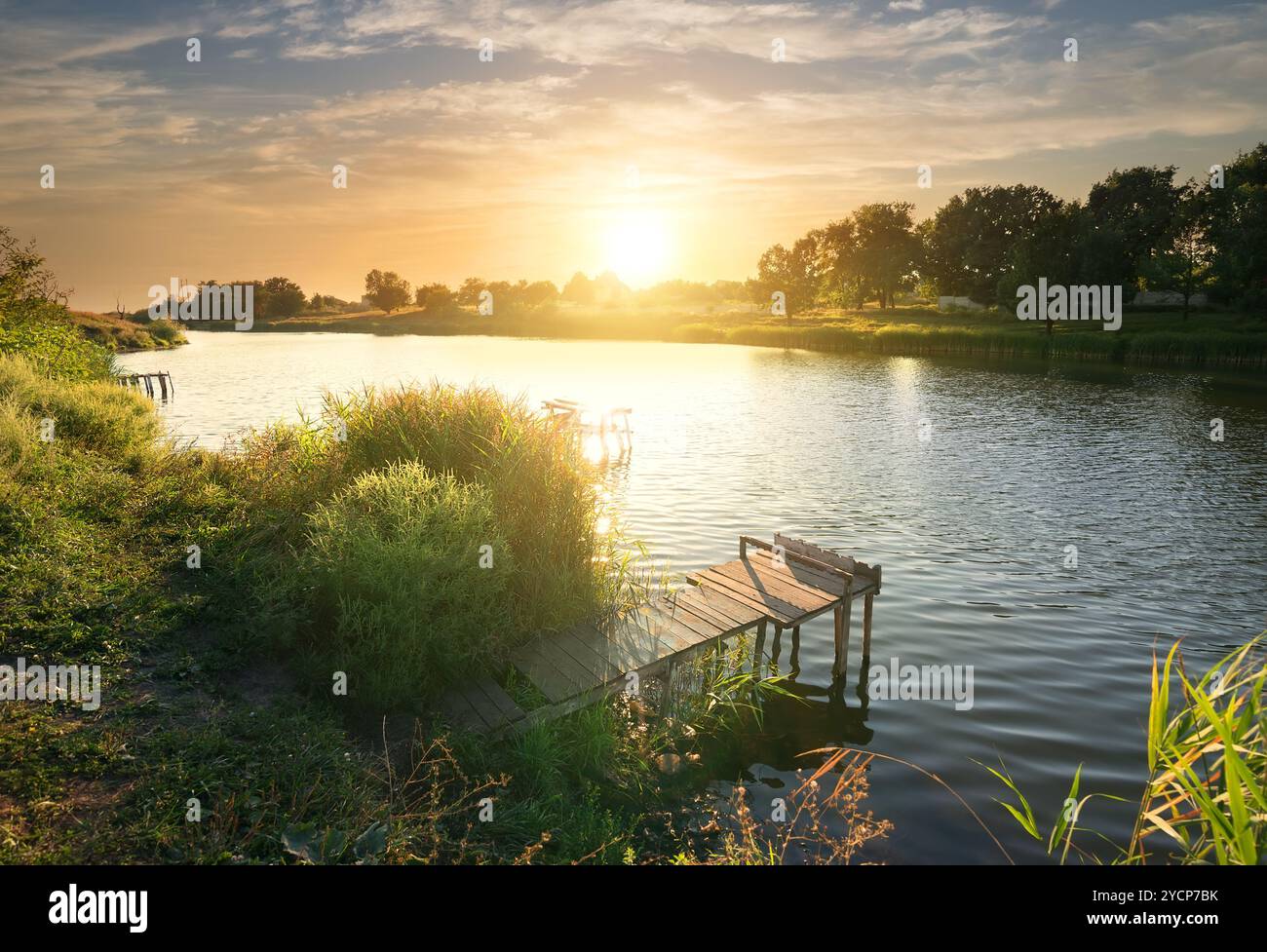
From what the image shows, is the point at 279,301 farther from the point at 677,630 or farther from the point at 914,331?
the point at 677,630

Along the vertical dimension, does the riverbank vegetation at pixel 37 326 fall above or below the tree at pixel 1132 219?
below

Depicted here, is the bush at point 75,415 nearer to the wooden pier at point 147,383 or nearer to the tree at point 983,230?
the wooden pier at point 147,383

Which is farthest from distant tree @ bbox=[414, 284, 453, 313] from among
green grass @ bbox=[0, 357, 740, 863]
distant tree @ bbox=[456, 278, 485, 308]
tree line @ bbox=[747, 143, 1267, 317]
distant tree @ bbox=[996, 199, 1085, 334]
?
green grass @ bbox=[0, 357, 740, 863]

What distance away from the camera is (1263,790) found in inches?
158

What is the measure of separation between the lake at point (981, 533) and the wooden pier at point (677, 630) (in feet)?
3.82

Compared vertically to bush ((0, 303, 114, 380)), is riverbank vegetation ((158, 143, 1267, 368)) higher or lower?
higher

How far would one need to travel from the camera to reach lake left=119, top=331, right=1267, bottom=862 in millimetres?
9000

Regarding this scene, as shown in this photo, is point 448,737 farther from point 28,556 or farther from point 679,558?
point 679,558

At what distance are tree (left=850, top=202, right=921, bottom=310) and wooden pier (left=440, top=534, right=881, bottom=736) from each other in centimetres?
11000

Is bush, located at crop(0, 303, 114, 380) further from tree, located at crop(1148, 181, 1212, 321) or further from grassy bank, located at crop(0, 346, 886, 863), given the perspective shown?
tree, located at crop(1148, 181, 1212, 321)

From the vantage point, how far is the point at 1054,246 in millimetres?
77062

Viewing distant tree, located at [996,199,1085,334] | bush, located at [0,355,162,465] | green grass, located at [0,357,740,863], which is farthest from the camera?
distant tree, located at [996,199,1085,334]

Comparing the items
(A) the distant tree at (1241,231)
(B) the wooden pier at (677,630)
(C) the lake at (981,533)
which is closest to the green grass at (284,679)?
(B) the wooden pier at (677,630)

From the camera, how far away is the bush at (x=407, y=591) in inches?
325
